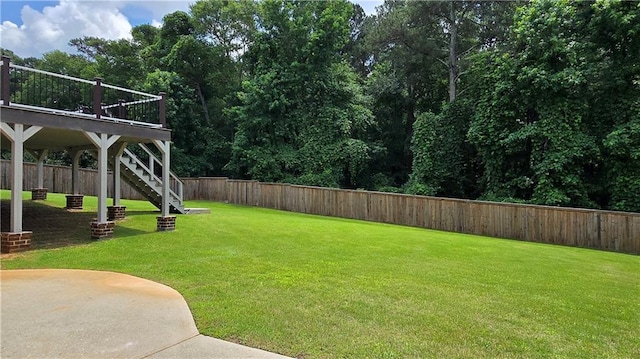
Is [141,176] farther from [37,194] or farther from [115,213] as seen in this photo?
[37,194]

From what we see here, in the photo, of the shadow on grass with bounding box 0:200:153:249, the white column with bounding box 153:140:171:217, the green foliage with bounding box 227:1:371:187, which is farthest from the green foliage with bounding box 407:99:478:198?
the shadow on grass with bounding box 0:200:153:249

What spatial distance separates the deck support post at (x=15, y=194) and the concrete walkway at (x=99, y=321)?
2.00 m

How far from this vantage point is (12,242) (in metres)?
7.40

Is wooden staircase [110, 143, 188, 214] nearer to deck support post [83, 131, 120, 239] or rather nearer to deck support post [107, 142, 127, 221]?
deck support post [107, 142, 127, 221]

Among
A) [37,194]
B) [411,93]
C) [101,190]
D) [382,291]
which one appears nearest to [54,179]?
[37,194]

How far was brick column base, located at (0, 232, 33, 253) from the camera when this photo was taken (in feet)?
24.2

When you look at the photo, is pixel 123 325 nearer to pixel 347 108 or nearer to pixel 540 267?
pixel 540 267

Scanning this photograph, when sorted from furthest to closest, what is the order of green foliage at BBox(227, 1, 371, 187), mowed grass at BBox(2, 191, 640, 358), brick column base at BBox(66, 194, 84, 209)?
1. green foliage at BBox(227, 1, 371, 187)
2. brick column base at BBox(66, 194, 84, 209)
3. mowed grass at BBox(2, 191, 640, 358)

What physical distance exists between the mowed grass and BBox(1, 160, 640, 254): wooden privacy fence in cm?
167

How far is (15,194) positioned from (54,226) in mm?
2953

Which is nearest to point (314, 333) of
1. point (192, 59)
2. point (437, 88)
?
point (437, 88)

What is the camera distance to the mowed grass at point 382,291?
3.72 metres

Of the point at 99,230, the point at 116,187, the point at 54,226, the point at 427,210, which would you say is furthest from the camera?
the point at 427,210

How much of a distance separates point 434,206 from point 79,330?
491 inches
